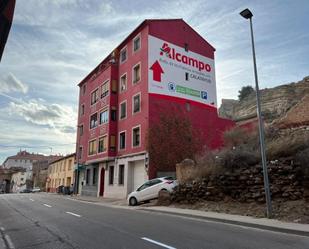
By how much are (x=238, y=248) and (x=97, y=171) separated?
31.8 m

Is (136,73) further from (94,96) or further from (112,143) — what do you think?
(94,96)

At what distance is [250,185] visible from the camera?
15.4 m

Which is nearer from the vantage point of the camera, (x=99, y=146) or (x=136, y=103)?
(x=136, y=103)

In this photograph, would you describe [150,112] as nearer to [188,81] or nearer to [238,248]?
[188,81]

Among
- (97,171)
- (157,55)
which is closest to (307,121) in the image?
(157,55)

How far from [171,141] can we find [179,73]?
7.23 meters

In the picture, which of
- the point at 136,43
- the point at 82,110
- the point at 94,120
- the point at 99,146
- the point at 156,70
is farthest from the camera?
the point at 82,110

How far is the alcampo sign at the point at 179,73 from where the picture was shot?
2986cm

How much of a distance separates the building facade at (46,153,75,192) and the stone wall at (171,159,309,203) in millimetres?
34560

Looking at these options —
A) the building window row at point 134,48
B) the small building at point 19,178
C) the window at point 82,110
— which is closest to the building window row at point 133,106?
the building window row at point 134,48

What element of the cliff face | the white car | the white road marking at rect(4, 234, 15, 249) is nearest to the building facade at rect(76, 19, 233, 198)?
the white car

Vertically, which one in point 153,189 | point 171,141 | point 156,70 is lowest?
point 153,189

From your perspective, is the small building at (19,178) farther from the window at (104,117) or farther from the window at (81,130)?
the window at (104,117)

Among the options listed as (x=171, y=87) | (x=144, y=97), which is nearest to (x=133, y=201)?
(x=144, y=97)
